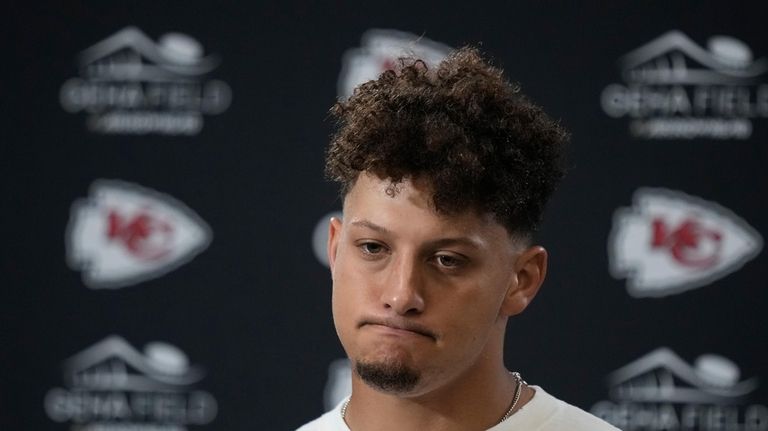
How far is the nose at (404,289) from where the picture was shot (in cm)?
152

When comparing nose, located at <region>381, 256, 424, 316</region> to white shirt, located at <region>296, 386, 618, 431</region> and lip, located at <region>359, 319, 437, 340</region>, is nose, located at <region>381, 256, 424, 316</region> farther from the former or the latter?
white shirt, located at <region>296, 386, 618, 431</region>

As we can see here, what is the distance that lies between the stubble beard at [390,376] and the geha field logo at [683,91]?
1452 millimetres

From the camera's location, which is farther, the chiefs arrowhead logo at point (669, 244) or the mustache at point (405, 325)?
the chiefs arrowhead logo at point (669, 244)

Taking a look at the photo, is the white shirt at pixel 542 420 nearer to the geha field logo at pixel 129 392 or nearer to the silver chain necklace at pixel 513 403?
the silver chain necklace at pixel 513 403

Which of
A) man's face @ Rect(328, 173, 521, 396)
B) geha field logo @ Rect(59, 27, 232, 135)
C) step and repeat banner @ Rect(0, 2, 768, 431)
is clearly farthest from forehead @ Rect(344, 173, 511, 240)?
geha field logo @ Rect(59, 27, 232, 135)

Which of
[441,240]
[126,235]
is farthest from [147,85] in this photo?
[441,240]

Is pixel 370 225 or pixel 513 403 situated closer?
pixel 370 225

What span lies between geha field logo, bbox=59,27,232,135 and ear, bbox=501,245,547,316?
1408mm

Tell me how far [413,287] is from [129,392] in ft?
5.27

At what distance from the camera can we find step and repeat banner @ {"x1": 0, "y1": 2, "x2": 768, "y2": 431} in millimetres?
2816

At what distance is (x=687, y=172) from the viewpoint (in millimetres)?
2820

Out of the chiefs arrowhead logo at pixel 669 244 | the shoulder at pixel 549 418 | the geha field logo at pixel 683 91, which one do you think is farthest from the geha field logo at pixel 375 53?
the shoulder at pixel 549 418

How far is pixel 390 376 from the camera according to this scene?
1547mm

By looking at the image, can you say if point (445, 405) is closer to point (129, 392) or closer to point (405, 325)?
point (405, 325)
